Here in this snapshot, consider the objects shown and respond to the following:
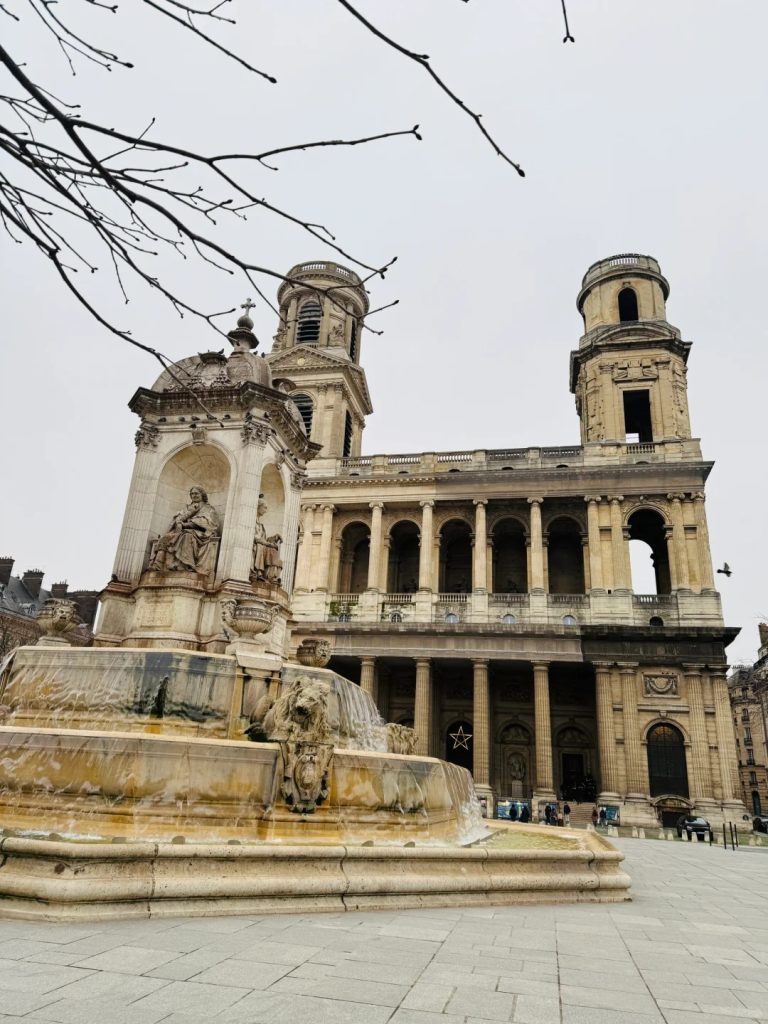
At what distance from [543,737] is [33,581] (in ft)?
154

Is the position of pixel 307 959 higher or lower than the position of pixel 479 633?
lower

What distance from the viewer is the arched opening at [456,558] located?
39219mm

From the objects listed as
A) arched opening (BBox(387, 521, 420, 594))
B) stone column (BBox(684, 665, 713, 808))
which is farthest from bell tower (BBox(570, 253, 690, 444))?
stone column (BBox(684, 665, 713, 808))

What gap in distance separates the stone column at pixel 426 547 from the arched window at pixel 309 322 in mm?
15040

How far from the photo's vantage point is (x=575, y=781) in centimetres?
3338

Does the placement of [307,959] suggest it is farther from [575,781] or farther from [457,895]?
[575,781]

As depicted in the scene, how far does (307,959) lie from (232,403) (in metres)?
9.42

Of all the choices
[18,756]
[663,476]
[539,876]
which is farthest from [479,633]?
[18,756]

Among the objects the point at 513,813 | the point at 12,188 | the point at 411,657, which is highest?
the point at 411,657

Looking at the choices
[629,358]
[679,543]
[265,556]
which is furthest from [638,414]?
[265,556]

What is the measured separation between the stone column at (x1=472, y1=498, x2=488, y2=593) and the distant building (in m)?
27.4

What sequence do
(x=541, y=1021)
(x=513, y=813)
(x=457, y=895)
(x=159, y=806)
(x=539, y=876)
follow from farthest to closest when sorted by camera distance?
(x=513, y=813) → (x=539, y=876) → (x=457, y=895) → (x=159, y=806) → (x=541, y=1021)

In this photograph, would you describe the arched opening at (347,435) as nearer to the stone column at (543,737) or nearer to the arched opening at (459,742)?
the arched opening at (459,742)

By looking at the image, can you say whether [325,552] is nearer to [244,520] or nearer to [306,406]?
[306,406]
